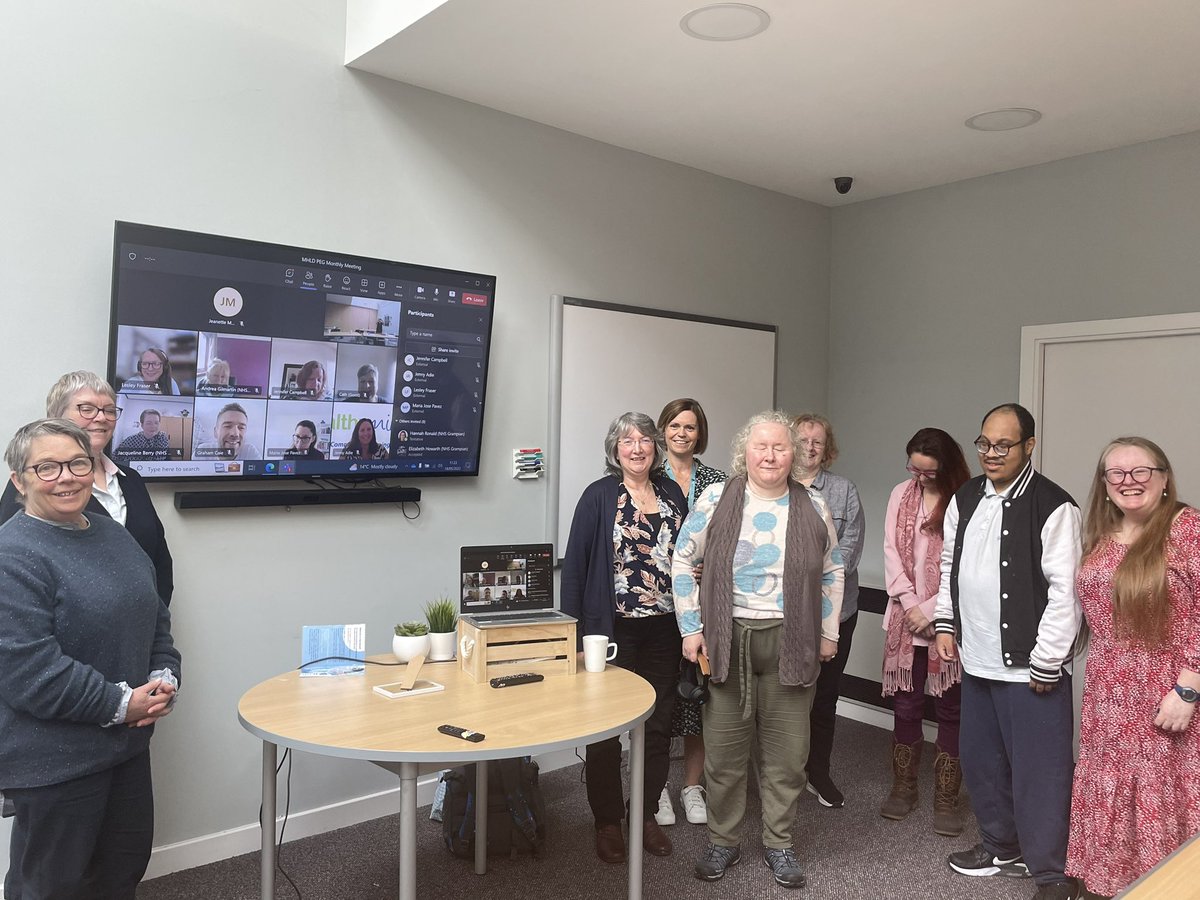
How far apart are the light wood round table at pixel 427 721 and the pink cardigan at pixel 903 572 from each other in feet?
4.54

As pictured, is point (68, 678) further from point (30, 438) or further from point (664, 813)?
point (664, 813)

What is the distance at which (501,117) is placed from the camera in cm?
364

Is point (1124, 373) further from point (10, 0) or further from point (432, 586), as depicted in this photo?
point (10, 0)

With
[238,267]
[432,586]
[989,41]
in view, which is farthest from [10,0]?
[989,41]

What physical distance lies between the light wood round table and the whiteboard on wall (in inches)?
52.0

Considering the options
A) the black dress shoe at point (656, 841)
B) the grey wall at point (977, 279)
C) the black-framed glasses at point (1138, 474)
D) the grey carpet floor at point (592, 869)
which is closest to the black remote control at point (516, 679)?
the grey carpet floor at point (592, 869)

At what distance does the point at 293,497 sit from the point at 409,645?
75cm

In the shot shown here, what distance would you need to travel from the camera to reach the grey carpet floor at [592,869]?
9.23ft

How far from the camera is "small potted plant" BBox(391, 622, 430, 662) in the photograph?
2613 millimetres

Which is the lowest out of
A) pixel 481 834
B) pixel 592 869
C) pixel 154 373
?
pixel 592 869

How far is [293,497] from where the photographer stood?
304cm

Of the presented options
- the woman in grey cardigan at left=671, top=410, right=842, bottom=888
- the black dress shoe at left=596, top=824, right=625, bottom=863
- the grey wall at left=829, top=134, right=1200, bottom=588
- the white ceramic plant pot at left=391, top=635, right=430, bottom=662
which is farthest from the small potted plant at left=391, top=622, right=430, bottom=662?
the grey wall at left=829, top=134, right=1200, bottom=588

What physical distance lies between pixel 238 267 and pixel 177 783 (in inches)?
65.0

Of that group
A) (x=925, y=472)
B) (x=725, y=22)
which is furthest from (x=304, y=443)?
(x=925, y=472)
